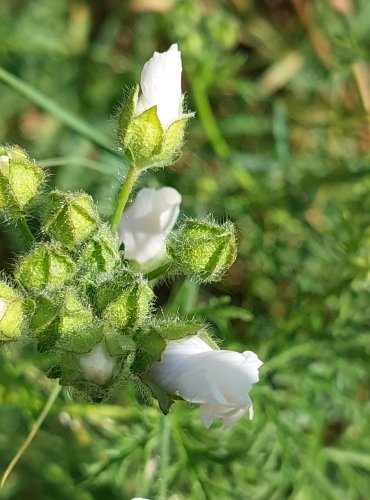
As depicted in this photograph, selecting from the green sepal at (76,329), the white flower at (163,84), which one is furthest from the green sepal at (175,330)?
the white flower at (163,84)

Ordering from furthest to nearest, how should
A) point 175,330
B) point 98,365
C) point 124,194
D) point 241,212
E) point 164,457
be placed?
point 241,212 < point 164,457 < point 124,194 < point 175,330 < point 98,365

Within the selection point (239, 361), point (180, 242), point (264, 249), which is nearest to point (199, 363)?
point (239, 361)

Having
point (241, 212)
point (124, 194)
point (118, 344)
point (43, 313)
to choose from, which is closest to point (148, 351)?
point (118, 344)

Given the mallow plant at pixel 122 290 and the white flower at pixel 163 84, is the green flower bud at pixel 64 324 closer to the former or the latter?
the mallow plant at pixel 122 290

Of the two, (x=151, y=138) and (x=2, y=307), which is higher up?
(x=151, y=138)

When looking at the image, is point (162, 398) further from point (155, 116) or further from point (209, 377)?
point (155, 116)

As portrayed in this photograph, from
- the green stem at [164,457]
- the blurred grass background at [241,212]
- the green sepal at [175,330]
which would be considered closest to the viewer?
the green sepal at [175,330]

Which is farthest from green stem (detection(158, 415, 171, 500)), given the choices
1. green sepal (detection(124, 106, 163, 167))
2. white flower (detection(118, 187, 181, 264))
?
green sepal (detection(124, 106, 163, 167))
